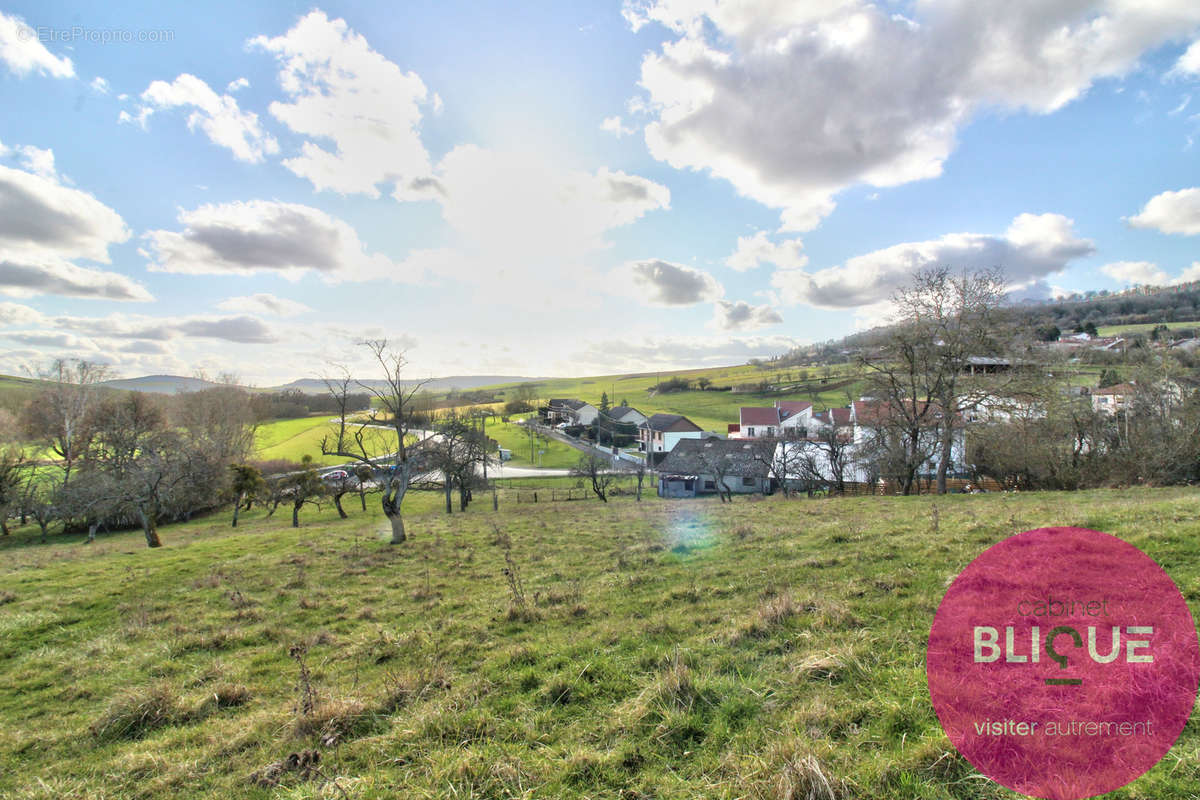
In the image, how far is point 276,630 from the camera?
817cm

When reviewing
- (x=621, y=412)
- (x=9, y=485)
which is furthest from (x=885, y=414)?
(x=9, y=485)

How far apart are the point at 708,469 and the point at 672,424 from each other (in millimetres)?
19912

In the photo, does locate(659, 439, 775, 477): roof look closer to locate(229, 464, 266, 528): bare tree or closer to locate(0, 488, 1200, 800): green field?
locate(0, 488, 1200, 800): green field

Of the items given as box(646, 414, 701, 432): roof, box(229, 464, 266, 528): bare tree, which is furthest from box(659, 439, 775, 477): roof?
box(229, 464, 266, 528): bare tree

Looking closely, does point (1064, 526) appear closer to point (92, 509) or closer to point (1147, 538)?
point (1147, 538)

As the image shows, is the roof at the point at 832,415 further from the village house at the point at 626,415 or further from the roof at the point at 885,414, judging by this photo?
the village house at the point at 626,415

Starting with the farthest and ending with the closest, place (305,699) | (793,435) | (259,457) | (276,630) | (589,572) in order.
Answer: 1. (259,457)
2. (793,435)
3. (589,572)
4. (276,630)
5. (305,699)

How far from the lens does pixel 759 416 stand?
6388 centimetres

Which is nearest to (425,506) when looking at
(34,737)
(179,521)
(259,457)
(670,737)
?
(179,521)

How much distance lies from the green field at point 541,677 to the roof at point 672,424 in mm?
56769

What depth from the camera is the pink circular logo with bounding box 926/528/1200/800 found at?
9.46 feet

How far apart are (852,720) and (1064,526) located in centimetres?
828

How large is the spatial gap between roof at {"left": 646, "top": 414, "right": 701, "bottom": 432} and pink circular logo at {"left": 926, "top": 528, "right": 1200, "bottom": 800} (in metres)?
61.8

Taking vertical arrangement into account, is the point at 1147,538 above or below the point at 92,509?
above
